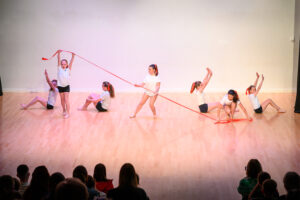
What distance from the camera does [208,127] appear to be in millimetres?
7988

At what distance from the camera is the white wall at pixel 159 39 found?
10734 millimetres

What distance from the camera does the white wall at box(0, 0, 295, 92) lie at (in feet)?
35.2

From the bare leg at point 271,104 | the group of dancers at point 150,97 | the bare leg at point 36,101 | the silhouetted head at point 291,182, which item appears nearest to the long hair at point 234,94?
the group of dancers at point 150,97

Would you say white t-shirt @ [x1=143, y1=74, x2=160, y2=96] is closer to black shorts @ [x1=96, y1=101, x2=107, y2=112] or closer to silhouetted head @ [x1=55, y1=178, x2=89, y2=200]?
black shorts @ [x1=96, y1=101, x2=107, y2=112]

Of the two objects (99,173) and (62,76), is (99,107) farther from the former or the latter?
(99,173)

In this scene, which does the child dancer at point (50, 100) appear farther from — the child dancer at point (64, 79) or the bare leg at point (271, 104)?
the bare leg at point (271, 104)

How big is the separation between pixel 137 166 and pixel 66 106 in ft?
10.2

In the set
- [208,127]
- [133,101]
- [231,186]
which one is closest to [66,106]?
[133,101]

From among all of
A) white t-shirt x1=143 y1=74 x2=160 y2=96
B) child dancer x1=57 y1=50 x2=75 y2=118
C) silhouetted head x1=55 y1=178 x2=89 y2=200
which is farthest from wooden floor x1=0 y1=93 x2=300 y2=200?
silhouetted head x1=55 y1=178 x2=89 y2=200

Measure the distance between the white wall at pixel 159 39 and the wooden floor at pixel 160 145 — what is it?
1.74 meters

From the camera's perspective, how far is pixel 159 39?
35.8 ft

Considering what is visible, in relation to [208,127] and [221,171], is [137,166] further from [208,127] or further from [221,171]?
[208,127]

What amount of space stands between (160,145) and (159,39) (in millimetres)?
4435

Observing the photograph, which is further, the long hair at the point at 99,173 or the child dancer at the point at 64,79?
the child dancer at the point at 64,79
